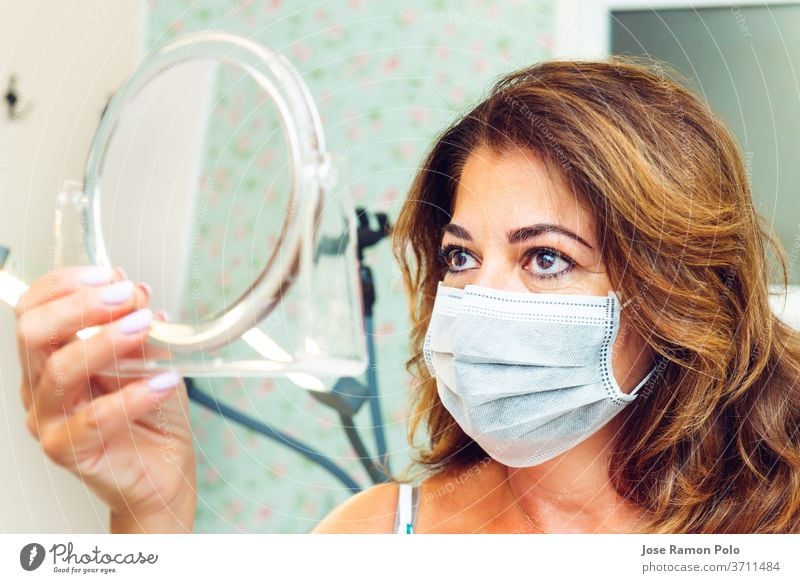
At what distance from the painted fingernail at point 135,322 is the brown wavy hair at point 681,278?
0.36m

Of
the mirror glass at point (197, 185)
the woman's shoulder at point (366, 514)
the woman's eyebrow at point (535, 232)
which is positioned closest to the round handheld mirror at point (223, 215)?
the mirror glass at point (197, 185)

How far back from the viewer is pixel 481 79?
2.77 feet

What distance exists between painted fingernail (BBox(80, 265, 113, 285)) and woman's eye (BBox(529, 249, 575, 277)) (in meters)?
0.42

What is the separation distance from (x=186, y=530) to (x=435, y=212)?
1.33 feet

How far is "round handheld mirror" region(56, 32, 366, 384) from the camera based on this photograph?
0.82 m

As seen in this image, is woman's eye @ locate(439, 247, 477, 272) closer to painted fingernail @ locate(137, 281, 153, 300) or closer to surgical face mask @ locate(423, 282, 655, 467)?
surgical face mask @ locate(423, 282, 655, 467)

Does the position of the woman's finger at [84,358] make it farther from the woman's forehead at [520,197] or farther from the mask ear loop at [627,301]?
the mask ear loop at [627,301]

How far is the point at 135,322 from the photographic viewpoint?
79 centimetres

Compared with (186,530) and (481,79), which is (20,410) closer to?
(186,530)

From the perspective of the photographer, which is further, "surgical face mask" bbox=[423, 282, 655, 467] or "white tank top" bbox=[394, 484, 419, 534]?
"white tank top" bbox=[394, 484, 419, 534]

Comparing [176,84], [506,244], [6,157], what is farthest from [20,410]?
[506,244]

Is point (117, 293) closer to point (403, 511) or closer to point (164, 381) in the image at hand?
point (164, 381)

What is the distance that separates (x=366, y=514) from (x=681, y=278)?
379 millimetres
